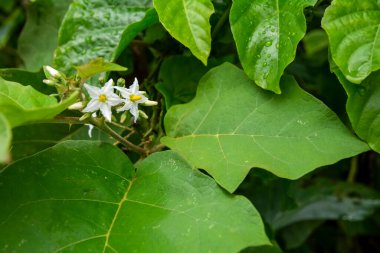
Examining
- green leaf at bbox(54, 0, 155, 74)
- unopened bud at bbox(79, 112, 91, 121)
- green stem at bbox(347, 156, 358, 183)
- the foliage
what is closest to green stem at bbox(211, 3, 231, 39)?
the foliage

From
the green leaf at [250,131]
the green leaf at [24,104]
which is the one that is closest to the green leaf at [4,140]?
the green leaf at [24,104]

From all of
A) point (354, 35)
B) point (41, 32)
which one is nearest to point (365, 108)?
point (354, 35)

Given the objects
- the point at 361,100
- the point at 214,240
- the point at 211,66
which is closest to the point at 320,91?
the point at 211,66

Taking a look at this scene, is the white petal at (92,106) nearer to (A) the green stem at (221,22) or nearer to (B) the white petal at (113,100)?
(B) the white petal at (113,100)

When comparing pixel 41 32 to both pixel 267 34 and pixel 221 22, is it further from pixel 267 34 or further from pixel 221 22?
pixel 267 34

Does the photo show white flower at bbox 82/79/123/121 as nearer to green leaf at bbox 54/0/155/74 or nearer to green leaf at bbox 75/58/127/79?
green leaf at bbox 75/58/127/79

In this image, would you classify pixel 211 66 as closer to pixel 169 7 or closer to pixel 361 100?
pixel 169 7
